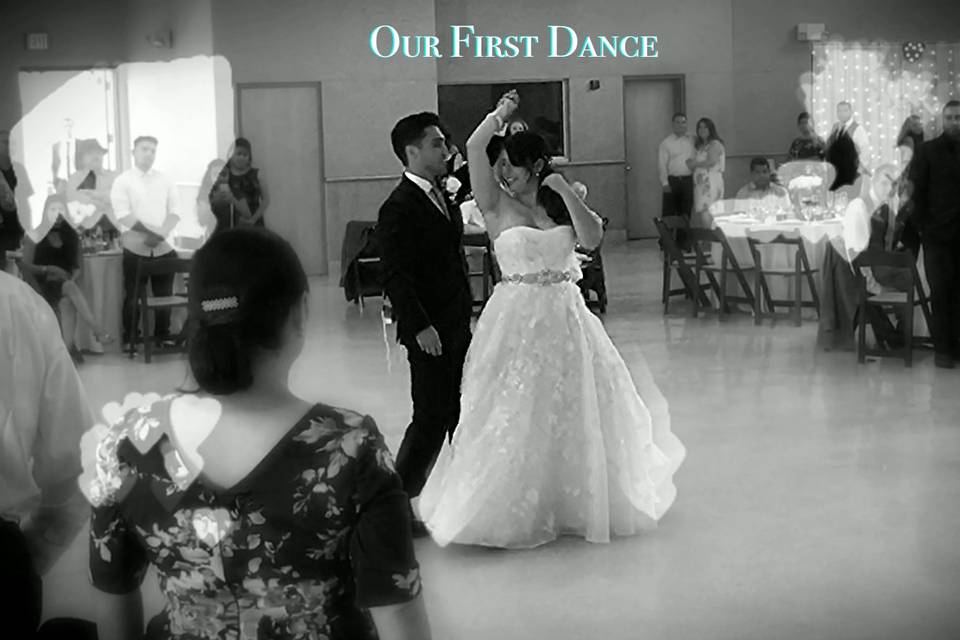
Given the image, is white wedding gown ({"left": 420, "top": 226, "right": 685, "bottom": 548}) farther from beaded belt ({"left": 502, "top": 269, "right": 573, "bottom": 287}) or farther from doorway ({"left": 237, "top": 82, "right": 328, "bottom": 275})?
doorway ({"left": 237, "top": 82, "right": 328, "bottom": 275})

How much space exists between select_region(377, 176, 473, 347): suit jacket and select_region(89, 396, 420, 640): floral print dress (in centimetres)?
232

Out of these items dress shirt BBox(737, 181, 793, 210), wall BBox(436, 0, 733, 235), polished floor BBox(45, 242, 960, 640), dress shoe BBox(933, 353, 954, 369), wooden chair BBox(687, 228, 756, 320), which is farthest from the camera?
wall BBox(436, 0, 733, 235)

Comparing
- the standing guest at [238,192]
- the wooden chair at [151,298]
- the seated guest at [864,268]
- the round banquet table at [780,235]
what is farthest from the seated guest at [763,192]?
the wooden chair at [151,298]

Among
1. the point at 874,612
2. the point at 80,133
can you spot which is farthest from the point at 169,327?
the point at 874,612

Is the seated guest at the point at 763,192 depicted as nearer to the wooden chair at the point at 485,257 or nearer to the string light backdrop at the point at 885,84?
the wooden chair at the point at 485,257

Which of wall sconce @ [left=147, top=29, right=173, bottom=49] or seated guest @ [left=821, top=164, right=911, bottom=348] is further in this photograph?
wall sconce @ [left=147, top=29, right=173, bottom=49]

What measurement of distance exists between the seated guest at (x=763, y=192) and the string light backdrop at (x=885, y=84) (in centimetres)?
347

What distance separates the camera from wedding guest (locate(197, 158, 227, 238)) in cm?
907

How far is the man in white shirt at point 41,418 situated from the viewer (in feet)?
6.77

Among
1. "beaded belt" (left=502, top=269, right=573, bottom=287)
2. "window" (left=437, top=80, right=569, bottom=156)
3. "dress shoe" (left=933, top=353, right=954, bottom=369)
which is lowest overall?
"dress shoe" (left=933, top=353, right=954, bottom=369)

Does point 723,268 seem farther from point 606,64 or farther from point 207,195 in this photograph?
point 606,64

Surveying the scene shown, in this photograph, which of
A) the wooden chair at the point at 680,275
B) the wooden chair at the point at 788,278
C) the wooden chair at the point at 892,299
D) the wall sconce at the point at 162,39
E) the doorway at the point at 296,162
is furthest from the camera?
A: the doorway at the point at 296,162

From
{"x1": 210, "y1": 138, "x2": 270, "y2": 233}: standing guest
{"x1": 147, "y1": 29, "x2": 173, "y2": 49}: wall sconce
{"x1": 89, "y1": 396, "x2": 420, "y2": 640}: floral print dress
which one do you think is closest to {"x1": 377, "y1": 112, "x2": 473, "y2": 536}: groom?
{"x1": 89, "y1": 396, "x2": 420, "y2": 640}: floral print dress

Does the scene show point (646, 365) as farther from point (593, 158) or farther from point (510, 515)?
point (593, 158)
